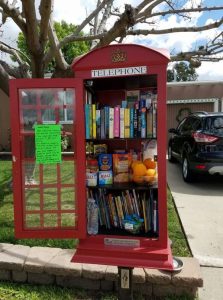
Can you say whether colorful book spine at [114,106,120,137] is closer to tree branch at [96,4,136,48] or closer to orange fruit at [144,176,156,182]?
orange fruit at [144,176,156,182]

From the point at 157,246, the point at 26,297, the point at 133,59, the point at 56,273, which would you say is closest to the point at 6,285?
the point at 26,297

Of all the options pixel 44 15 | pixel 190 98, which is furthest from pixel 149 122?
pixel 190 98

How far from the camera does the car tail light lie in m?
6.84

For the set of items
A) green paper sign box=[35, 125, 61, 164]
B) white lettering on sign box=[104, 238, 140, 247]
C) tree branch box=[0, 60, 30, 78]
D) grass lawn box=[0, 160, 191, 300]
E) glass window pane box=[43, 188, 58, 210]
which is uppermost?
tree branch box=[0, 60, 30, 78]

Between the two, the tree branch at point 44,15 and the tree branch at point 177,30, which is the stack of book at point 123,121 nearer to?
the tree branch at point 44,15

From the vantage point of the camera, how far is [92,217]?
9.75ft

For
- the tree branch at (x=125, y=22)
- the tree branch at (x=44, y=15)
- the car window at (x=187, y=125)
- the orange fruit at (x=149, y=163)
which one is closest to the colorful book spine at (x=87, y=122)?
the orange fruit at (x=149, y=163)

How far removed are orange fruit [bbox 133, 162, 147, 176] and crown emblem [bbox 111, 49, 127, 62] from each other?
3.13 feet

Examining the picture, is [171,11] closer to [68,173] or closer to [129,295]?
[68,173]

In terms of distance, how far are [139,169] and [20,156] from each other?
105 centimetres

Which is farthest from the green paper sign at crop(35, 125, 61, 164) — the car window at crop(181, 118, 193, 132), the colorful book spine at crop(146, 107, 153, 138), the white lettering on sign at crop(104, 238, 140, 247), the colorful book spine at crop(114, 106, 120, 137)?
the car window at crop(181, 118, 193, 132)

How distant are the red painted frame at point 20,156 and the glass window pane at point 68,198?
0.13 metres

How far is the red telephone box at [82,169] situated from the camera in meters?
2.61

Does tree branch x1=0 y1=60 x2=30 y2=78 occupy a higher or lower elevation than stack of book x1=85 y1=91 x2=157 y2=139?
higher
